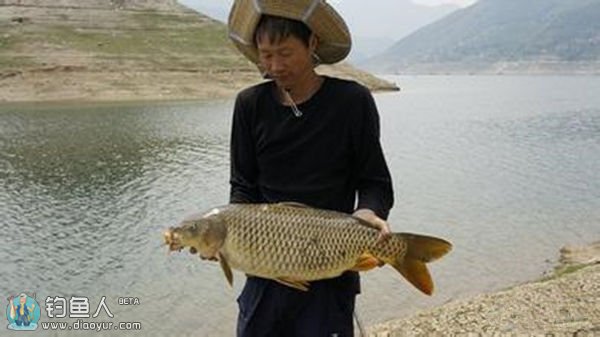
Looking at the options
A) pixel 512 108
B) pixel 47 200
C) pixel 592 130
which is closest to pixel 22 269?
pixel 47 200

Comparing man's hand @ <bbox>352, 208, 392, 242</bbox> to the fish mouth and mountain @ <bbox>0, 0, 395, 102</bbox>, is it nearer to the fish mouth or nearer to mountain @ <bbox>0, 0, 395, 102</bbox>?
the fish mouth

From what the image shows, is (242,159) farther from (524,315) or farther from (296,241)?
(524,315)

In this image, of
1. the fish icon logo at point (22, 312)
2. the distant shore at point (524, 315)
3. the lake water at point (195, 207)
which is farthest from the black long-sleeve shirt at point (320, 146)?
the fish icon logo at point (22, 312)

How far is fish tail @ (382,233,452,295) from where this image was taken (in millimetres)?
2879

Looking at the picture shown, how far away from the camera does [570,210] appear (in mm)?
19781

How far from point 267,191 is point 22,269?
38.3ft

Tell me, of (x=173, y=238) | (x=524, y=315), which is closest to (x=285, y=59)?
(x=173, y=238)

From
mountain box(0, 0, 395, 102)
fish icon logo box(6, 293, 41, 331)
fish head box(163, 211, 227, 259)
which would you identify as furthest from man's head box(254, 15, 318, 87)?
mountain box(0, 0, 395, 102)

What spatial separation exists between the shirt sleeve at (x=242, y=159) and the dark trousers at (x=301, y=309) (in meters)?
0.39

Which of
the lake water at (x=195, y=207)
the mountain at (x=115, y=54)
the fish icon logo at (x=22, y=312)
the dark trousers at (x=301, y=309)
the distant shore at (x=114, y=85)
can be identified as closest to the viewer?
the dark trousers at (x=301, y=309)

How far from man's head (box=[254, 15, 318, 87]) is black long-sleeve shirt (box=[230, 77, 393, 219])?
0.12m

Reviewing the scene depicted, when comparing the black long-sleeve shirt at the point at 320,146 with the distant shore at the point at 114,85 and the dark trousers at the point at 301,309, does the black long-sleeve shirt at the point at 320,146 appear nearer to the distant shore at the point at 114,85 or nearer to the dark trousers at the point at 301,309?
the dark trousers at the point at 301,309

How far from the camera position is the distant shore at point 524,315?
7.79 m

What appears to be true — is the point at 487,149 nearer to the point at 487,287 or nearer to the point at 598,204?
the point at 598,204
